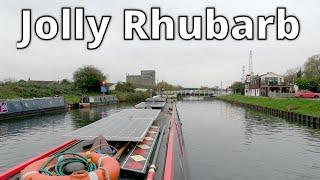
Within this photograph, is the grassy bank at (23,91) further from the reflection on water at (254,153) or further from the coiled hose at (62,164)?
the coiled hose at (62,164)

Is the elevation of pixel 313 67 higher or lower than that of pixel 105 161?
higher

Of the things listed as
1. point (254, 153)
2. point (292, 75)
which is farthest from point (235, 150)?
point (292, 75)

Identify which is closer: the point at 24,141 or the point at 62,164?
the point at 62,164

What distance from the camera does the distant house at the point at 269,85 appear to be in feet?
297

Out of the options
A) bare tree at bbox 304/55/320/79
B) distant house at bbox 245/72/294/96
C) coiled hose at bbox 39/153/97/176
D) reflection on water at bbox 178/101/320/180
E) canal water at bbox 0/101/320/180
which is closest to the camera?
coiled hose at bbox 39/153/97/176

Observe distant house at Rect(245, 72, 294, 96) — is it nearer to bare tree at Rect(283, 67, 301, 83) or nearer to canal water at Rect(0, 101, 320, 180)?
bare tree at Rect(283, 67, 301, 83)

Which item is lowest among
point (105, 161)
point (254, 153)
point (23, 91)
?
point (254, 153)

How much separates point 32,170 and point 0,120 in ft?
104

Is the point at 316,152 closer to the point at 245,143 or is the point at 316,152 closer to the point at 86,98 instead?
the point at 245,143

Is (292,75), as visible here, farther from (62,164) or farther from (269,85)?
(62,164)

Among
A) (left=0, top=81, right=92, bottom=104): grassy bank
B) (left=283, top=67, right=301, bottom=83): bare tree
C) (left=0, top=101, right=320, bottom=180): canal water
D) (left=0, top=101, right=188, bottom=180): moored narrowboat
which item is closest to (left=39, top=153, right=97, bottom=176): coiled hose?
(left=0, top=101, right=188, bottom=180): moored narrowboat

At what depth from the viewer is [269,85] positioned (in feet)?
300

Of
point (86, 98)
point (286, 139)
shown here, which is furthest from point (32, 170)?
point (86, 98)

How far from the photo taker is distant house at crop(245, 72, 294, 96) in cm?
9050
